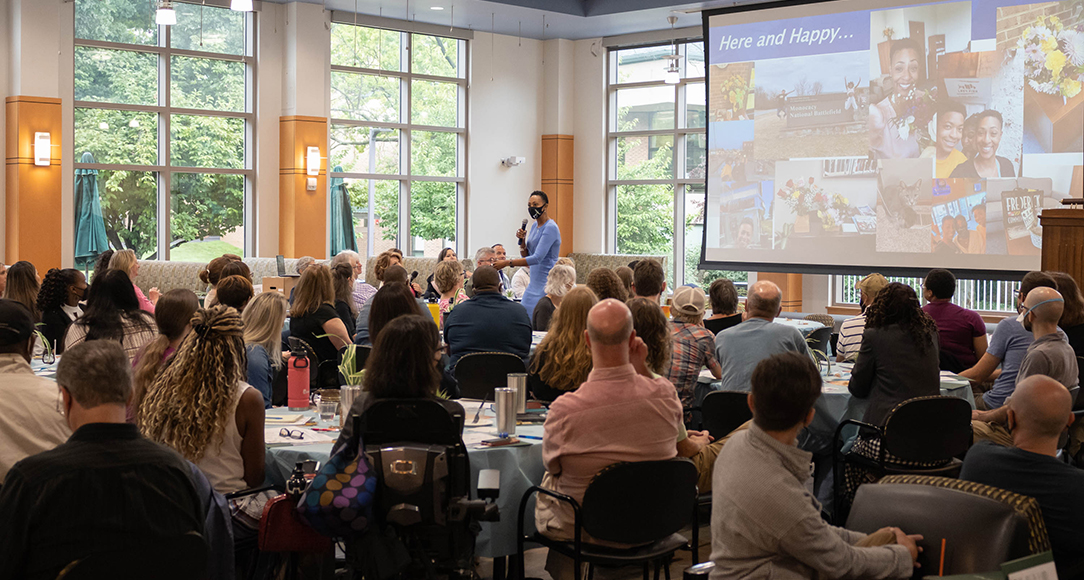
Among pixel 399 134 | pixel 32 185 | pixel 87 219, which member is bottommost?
pixel 87 219

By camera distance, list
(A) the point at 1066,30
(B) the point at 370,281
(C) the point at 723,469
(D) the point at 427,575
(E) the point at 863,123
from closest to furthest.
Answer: (C) the point at 723,469 < (D) the point at 427,575 < (A) the point at 1066,30 < (E) the point at 863,123 < (B) the point at 370,281

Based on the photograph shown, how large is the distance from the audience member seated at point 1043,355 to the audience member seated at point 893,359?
0.37m

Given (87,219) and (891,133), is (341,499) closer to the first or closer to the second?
(891,133)

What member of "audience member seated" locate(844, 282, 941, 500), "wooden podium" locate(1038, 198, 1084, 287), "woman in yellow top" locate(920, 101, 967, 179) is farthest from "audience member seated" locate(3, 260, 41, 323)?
"woman in yellow top" locate(920, 101, 967, 179)

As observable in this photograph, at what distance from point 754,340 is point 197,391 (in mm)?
2883

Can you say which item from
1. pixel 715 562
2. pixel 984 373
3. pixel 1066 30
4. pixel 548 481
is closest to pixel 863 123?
pixel 1066 30

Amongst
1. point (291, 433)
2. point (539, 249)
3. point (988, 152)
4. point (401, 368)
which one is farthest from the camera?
point (988, 152)

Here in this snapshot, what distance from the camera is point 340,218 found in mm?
13828

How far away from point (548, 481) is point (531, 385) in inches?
52.3

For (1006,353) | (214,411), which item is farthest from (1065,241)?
(214,411)

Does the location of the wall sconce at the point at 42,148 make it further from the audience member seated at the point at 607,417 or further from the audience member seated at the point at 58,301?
the audience member seated at the point at 607,417

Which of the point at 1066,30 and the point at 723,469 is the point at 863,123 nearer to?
the point at 1066,30

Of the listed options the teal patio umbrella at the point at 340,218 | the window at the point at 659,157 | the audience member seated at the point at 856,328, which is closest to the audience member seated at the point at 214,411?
the audience member seated at the point at 856,328

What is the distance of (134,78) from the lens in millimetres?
12250
